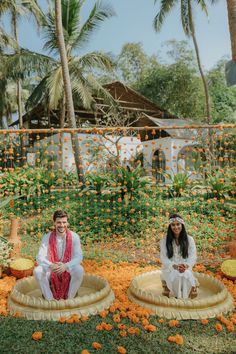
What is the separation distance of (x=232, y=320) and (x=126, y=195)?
4869mm

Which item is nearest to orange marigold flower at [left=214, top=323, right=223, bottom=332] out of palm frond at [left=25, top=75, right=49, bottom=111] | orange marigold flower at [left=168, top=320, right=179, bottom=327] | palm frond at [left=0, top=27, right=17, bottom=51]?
orange marigold flower at [left=168, top=320, right=179, bottom=327]

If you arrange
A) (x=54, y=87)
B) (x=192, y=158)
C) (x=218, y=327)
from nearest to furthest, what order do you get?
(x=218, y=327) → (x=192, y=158) → (x=54, y=87)

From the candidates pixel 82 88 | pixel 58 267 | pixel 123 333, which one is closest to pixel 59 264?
pixel 58 267

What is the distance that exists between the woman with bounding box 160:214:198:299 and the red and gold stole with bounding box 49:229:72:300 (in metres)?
1.06

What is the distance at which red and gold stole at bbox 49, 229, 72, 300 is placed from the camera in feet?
13.0

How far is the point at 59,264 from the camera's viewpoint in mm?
3898

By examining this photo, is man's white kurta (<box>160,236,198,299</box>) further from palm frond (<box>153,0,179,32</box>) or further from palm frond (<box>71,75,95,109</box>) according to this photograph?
palm frond (<box>153,0,179,32</box>)

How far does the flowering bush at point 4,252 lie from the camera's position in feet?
16.7

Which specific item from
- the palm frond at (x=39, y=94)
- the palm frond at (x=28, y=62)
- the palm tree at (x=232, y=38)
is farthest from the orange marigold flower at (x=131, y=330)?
the palm frond at (x=39, y=94)

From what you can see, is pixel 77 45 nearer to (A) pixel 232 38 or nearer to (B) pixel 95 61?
(B) pixel 95 61

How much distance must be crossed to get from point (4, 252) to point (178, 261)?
248 centimetres

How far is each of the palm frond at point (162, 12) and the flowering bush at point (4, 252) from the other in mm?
15275

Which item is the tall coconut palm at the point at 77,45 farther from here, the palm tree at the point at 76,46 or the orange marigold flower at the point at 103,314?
the orange marigold flower at the point at 103,314

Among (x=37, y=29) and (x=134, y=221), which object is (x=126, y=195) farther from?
(x=37, y=29)
